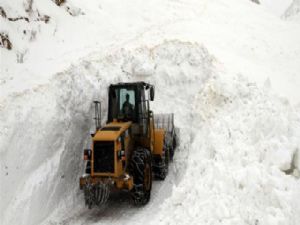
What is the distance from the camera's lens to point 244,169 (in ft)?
28.0

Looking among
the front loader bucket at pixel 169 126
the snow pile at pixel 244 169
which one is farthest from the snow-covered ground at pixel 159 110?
the front loader bucket at pixel 169 126

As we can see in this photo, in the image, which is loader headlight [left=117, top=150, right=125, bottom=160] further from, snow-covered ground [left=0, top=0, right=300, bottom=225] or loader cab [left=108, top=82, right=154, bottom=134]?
snow-covered ground [left=0, top=0, right=300, bottom=225]

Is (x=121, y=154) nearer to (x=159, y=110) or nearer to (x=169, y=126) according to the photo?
(x=169, y=126)

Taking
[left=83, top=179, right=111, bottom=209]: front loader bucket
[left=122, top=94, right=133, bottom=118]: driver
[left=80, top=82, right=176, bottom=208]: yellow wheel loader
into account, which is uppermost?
[left=122, top=94, right=133, bottom=118]: driver

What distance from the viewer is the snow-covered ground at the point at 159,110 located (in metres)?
8.41

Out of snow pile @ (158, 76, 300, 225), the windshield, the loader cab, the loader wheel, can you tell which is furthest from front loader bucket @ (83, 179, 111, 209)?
the windshield

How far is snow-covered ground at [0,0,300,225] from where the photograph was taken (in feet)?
27.6

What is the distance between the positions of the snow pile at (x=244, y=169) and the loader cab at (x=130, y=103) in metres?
1.86

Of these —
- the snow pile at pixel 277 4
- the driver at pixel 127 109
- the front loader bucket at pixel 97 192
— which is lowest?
the front loader bucket at pixel 97 192

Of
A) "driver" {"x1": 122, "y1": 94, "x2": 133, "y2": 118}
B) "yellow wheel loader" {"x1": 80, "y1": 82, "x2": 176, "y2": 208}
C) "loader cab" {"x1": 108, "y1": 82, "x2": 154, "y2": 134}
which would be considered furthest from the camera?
"driver" {"x1": 122, "y1": 94, "x2": 133, "y2": 118}

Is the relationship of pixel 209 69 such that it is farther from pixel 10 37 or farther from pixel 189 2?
pixel 189 2

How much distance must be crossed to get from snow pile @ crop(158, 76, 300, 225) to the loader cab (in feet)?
6.09

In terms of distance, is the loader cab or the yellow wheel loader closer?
the yellow wheel loader

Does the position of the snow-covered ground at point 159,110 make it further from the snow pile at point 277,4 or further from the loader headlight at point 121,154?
the snow pile at point 277,4
